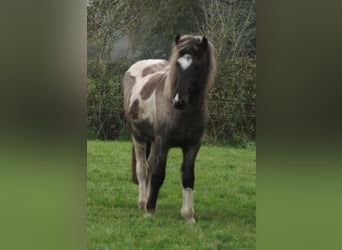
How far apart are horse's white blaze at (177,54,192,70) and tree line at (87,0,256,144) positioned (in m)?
0.10

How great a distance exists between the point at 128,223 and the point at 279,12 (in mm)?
1029

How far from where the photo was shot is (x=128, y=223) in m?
2.15

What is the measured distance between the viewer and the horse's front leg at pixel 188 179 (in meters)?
2.13

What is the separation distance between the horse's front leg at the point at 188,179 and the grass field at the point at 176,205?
22 millimetres

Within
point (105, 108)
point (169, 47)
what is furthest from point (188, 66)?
point (105, 108)

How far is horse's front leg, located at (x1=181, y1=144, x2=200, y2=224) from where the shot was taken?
2129mm

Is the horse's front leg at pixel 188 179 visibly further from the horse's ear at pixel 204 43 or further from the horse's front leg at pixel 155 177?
the horse's ear at pixel 204 43

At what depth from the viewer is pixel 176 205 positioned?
2166 millimetres

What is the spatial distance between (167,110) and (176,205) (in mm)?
398

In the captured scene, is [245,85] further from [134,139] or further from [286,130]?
[134,139]

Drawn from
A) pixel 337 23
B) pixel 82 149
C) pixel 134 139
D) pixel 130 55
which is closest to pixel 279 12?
pixel 337 23

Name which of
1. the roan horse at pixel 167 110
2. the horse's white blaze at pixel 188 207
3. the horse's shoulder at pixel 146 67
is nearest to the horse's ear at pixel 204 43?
the roan horse at pixel 167 110

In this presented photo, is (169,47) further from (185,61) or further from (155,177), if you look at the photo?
(155,177)

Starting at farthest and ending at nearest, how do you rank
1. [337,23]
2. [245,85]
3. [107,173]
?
[107,173], [245,85], [337,23]
